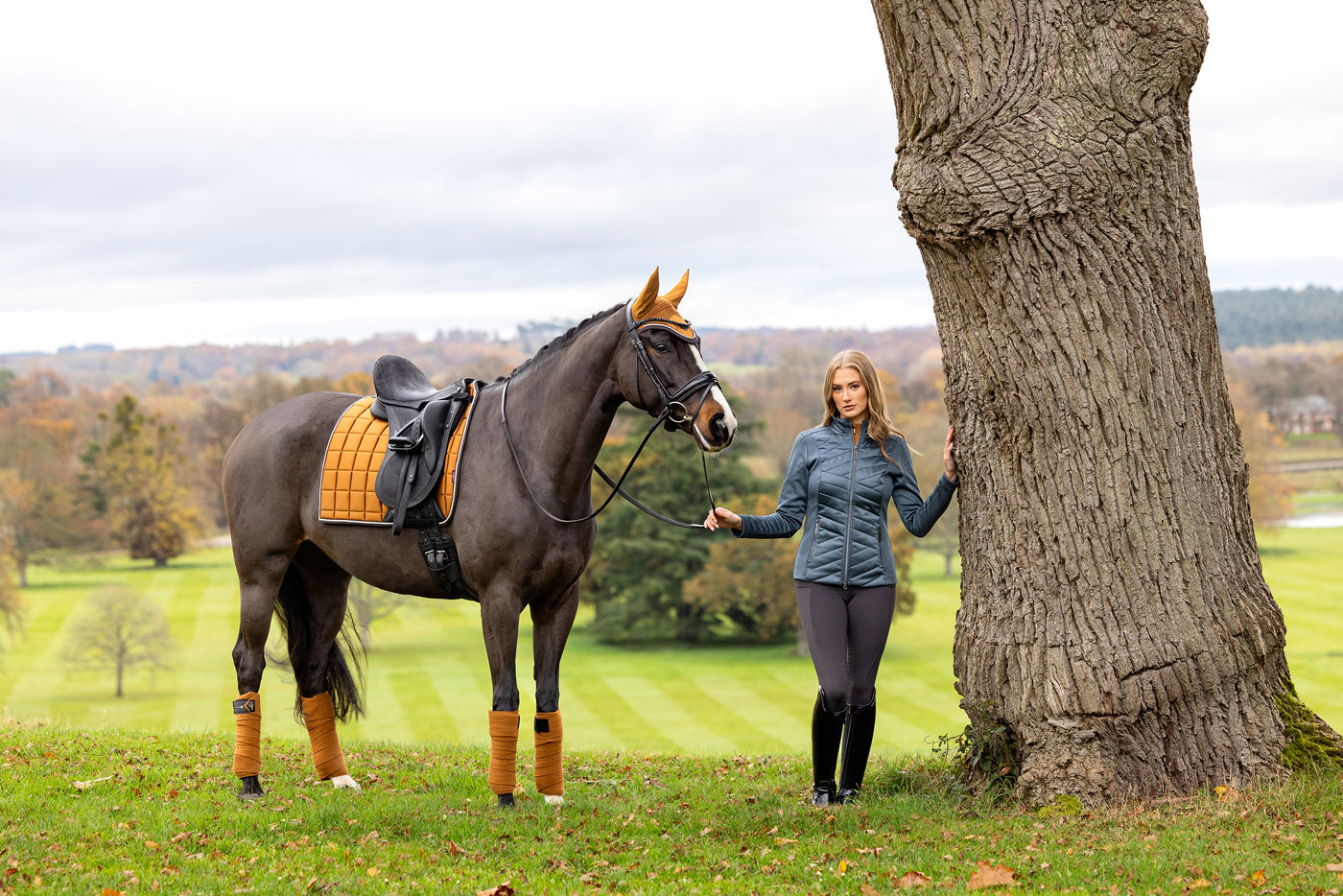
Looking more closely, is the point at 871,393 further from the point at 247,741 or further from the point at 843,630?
the point at 247,741

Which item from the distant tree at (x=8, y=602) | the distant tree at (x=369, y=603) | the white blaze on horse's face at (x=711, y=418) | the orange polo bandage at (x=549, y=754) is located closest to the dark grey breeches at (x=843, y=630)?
the white blaze on horse's face at (x=711, y=418)

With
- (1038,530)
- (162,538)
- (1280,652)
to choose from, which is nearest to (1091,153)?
(1038,530)

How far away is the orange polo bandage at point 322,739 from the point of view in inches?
244

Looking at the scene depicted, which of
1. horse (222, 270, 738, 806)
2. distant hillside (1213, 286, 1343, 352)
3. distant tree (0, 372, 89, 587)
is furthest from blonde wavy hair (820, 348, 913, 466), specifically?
distant hillside (1213, 286, 1343, 352)

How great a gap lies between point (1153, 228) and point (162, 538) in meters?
62.0

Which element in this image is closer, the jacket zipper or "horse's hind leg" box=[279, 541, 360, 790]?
the jacket zipper

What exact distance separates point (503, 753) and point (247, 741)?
153 centimetres

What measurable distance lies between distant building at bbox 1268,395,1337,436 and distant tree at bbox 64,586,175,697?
7455 centimetres

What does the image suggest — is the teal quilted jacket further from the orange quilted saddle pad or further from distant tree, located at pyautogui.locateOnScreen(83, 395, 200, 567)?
distant tree, located at pyautogui.locateOnScreen(83, 395, 200, 567)

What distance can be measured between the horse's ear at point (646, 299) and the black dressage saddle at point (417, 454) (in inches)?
47.5

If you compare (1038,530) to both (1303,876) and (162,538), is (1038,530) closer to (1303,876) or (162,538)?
(1303,876)

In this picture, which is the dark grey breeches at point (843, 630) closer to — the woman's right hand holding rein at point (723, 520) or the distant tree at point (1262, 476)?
the woman's right hand holding rein at point (723, 520)

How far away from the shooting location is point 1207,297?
5238 mm

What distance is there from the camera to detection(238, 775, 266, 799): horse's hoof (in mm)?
5781
